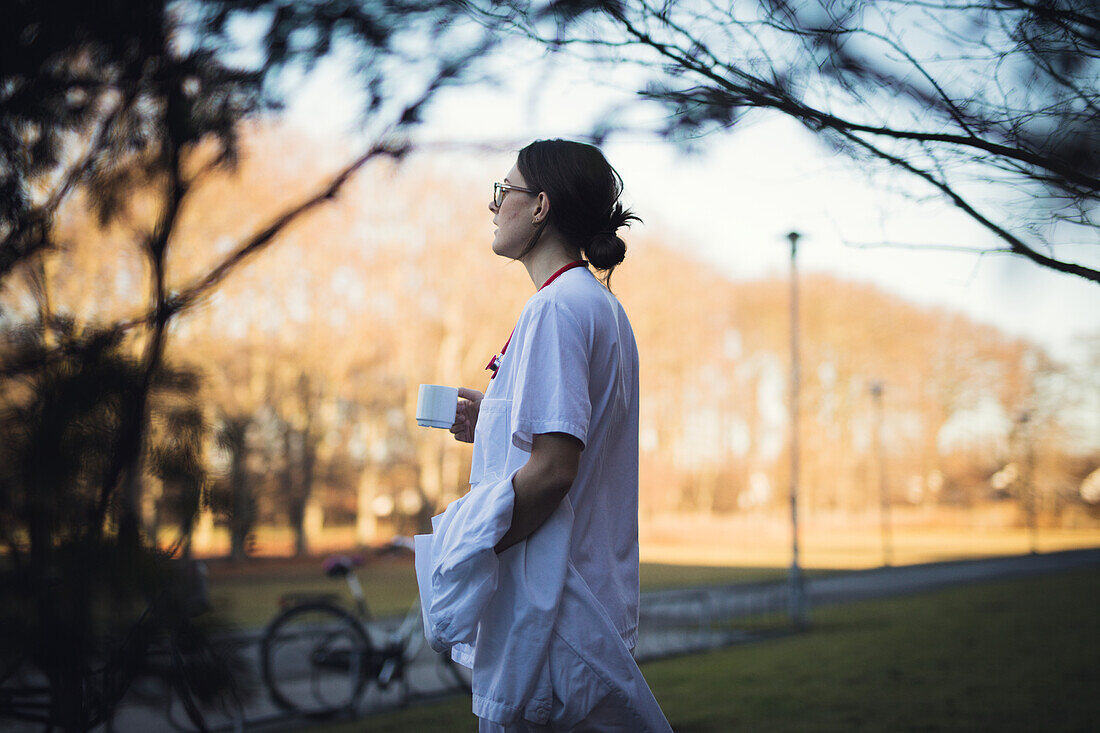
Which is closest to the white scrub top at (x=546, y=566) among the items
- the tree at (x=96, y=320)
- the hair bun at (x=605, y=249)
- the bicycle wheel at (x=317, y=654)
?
the hair bun at (x=605, y=249)

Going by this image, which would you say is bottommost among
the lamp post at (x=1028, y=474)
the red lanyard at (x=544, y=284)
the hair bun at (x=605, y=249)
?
the red lanyard at (x=544, y=284)

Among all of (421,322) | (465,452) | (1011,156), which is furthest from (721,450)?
(1011,156)

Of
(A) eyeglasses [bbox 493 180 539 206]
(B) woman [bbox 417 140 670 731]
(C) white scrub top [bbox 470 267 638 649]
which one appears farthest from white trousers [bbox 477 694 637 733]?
(A) eyeglasses [bbox 493 180 539 206]

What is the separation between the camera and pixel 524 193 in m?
1.65

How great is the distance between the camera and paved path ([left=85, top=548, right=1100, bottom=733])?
455cm

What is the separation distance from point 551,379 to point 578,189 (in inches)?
15.6

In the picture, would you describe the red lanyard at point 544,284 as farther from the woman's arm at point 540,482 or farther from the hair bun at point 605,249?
A: the woman's arm at point 540,482

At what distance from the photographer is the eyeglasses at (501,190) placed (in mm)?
1648

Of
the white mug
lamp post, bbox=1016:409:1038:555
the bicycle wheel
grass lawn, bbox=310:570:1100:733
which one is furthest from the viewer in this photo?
lamp post, bbox=1016:409:1038:555

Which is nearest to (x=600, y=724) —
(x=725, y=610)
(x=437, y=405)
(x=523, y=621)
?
(x=523, y=621)

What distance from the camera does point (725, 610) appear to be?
11281mm

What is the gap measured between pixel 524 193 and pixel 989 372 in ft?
137

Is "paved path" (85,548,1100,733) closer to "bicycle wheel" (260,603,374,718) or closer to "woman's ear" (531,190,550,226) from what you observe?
"bicycle wheel" (260,603,374,718)

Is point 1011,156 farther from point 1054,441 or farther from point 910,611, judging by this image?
point 1054,441
